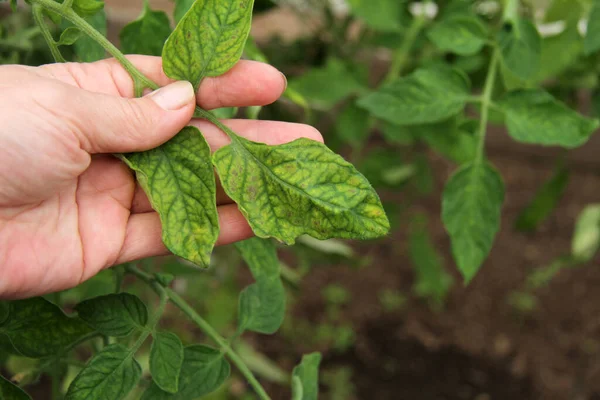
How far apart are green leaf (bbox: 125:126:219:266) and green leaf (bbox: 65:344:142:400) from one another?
138 mm

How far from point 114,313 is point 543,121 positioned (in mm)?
625

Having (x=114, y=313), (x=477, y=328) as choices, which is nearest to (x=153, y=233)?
(x=114, y=313)

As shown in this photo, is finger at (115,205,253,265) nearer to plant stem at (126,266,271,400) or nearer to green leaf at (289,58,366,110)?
plant stem at (126,266,271,400)

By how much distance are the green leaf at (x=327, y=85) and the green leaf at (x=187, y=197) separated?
0.50 metres

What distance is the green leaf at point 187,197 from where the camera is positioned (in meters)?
0.62

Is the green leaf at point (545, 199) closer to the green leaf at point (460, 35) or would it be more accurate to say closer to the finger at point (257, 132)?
the green leaf at point (460, 35)

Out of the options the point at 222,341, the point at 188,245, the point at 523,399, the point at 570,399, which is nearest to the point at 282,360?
the point at 523,399

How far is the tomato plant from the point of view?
62 centimetres

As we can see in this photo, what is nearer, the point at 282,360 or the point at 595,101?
the point at 595,101

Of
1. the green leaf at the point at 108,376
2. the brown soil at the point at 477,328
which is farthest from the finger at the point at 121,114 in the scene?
the brown soil at the point at 477,328

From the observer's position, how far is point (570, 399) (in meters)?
1.66

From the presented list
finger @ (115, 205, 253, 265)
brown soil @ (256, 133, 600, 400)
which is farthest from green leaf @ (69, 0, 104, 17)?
brown soil @ (256, 133, 600, 400)

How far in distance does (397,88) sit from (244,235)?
0.32 m

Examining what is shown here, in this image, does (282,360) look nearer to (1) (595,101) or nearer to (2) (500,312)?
(2) (500,312)
